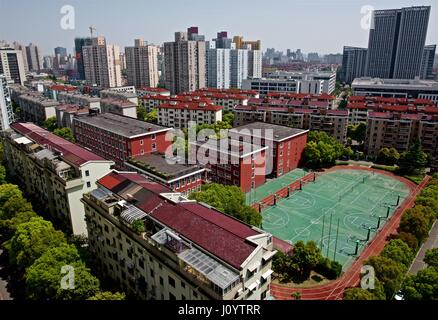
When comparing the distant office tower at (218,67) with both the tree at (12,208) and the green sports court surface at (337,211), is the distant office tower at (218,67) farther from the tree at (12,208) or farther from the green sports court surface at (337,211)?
the tree at (12,208)

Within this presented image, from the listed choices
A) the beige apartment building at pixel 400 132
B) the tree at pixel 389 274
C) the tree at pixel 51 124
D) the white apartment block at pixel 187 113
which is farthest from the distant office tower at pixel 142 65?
the tree at pixel 389 274

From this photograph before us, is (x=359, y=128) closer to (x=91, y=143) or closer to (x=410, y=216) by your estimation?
(x=410, y=216)

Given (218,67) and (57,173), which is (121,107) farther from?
(218,67)

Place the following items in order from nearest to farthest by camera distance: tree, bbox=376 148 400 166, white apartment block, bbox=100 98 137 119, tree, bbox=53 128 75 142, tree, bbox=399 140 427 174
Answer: tree, bbox=399 140 427 174 → tree, bbox=376 148 400 166 → tree, bbox=53 128 75 142 → white apartment block, bbox=100 98 137 119

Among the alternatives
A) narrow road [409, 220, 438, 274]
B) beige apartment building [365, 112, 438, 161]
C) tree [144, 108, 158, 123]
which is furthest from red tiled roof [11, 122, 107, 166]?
beige apartment building [365, 112, 438, 161]

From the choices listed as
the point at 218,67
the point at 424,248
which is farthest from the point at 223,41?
the point at 424,248

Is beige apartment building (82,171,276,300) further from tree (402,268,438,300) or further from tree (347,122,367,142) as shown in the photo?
tree (347,122,367,142)
